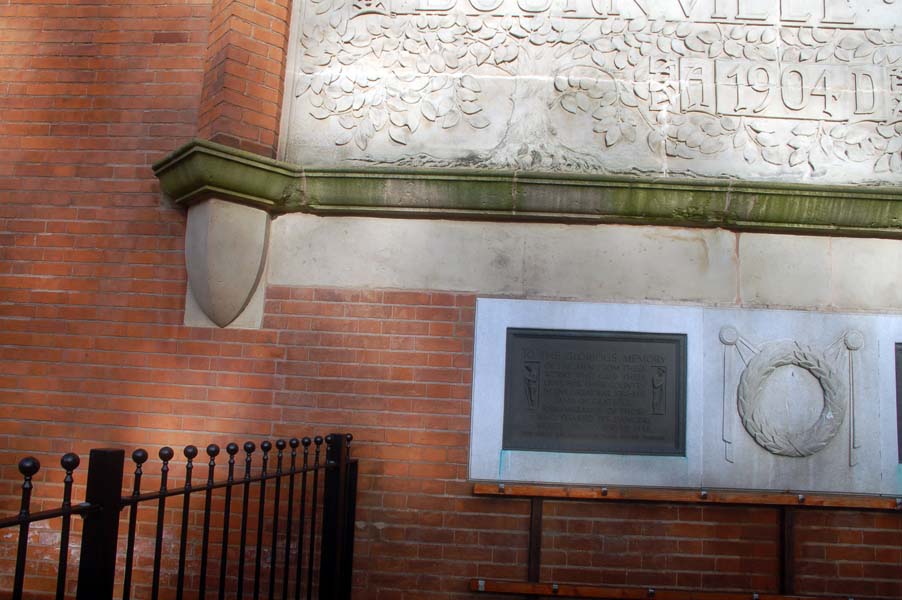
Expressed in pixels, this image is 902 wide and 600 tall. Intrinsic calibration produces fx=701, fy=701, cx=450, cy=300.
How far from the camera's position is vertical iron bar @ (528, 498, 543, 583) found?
410 cm

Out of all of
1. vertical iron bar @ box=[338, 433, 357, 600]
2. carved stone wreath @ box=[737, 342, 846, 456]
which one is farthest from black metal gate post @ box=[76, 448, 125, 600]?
carved stone wreath @ box=[737, 342, 846, 456]

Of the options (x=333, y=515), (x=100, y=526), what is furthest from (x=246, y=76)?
(x=100, y=526)

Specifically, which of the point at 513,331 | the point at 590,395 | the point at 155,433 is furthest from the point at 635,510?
the point at 155,433

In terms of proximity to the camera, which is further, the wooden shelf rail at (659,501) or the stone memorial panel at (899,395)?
the stone memorial panel at (899,395)

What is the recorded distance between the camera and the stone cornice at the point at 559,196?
13.8ft

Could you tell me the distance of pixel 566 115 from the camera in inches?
177

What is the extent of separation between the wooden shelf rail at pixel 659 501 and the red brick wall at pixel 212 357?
0.07m

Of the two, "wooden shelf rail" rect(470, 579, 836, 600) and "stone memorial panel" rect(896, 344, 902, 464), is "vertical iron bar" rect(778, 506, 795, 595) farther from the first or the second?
"stone memorial panel" rect(896, 344, 902, 464)

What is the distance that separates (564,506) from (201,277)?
102 inches

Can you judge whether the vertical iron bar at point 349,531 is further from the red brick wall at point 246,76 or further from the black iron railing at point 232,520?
the red brick wall at point 246,76

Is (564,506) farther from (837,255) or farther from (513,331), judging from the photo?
(837,255)

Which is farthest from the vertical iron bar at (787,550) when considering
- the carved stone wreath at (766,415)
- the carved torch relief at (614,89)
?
the carved torch relief at (614,89)

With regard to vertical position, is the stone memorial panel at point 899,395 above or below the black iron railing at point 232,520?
above

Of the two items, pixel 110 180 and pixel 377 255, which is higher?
pixel 110 180
